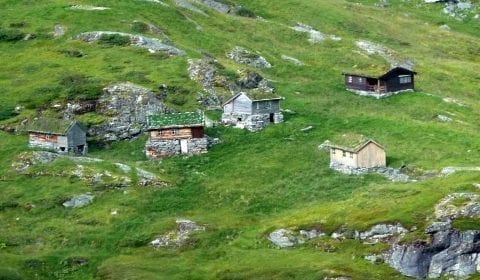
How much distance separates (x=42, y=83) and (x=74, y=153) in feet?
67.1

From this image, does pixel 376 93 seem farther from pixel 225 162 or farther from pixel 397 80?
pixel 225 162

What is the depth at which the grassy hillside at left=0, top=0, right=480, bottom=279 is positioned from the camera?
10444 centimetres

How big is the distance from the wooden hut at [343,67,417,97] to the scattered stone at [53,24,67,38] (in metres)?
43.5

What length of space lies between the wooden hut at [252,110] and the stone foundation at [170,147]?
8.52m

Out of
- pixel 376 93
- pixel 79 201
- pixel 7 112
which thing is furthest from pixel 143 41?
pixel 79 201

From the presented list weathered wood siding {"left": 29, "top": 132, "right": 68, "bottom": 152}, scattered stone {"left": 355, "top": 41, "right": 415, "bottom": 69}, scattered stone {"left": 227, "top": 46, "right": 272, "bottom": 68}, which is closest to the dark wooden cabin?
scattered stone {"left": 227, "top": 46, "right": 272, "bottom": 68}

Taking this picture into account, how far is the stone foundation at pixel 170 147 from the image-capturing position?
432ft

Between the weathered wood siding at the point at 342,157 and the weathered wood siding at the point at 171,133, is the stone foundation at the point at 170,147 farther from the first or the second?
the weathered wood siding at the point at 342,157

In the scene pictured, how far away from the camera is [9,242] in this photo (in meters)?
108

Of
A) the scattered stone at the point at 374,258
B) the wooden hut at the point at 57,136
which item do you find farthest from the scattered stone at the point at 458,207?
the wooden hut at the point at 57,136

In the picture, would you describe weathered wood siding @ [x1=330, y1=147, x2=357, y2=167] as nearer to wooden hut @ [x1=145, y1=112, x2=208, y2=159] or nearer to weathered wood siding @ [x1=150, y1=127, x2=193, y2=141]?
wooden hut @ [x1=145, y1=112, x2=208, y2=159]

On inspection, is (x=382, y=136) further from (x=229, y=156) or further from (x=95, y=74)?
(x=95, y=74)

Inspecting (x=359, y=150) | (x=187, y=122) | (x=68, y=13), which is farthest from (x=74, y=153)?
(x=68, y=13)

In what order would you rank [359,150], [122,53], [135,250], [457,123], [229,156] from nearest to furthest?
[135,250] < [359,150] < [229,156] < [457,123] < [122,53]
